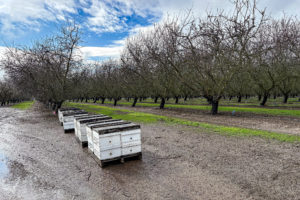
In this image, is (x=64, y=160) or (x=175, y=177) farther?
(x=64, y=160)

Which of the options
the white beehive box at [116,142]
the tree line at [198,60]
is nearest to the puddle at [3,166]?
the white beehive box at [116,142]

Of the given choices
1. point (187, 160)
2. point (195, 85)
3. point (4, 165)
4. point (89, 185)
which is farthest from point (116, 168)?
point (195, 85)

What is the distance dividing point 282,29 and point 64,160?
2674 cm

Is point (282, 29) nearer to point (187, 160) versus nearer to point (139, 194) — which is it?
point (187, 160)

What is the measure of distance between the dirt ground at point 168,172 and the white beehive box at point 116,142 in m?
0.45

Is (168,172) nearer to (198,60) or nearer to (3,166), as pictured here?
(3,166)

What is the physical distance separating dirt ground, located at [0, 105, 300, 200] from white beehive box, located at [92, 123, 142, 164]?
451 millimetres

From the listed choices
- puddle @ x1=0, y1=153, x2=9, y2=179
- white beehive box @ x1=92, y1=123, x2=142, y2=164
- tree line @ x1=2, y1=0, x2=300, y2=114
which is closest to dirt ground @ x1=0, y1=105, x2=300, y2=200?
puddle @ x1=0, y1=153, x2=9, y2=179

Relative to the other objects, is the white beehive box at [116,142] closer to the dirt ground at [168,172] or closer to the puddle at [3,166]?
the dirt ground at [168,172]

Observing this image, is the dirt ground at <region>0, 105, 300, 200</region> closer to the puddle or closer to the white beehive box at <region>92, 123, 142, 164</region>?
the puddle

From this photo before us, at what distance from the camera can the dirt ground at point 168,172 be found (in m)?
5.46

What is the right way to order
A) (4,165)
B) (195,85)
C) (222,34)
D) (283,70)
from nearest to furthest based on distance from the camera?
1. (4,165)
2. (222,34)
3. (195,85)
4. (283,70)

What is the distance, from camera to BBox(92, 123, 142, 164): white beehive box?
730 centimetres

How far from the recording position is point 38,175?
23.5 feet
